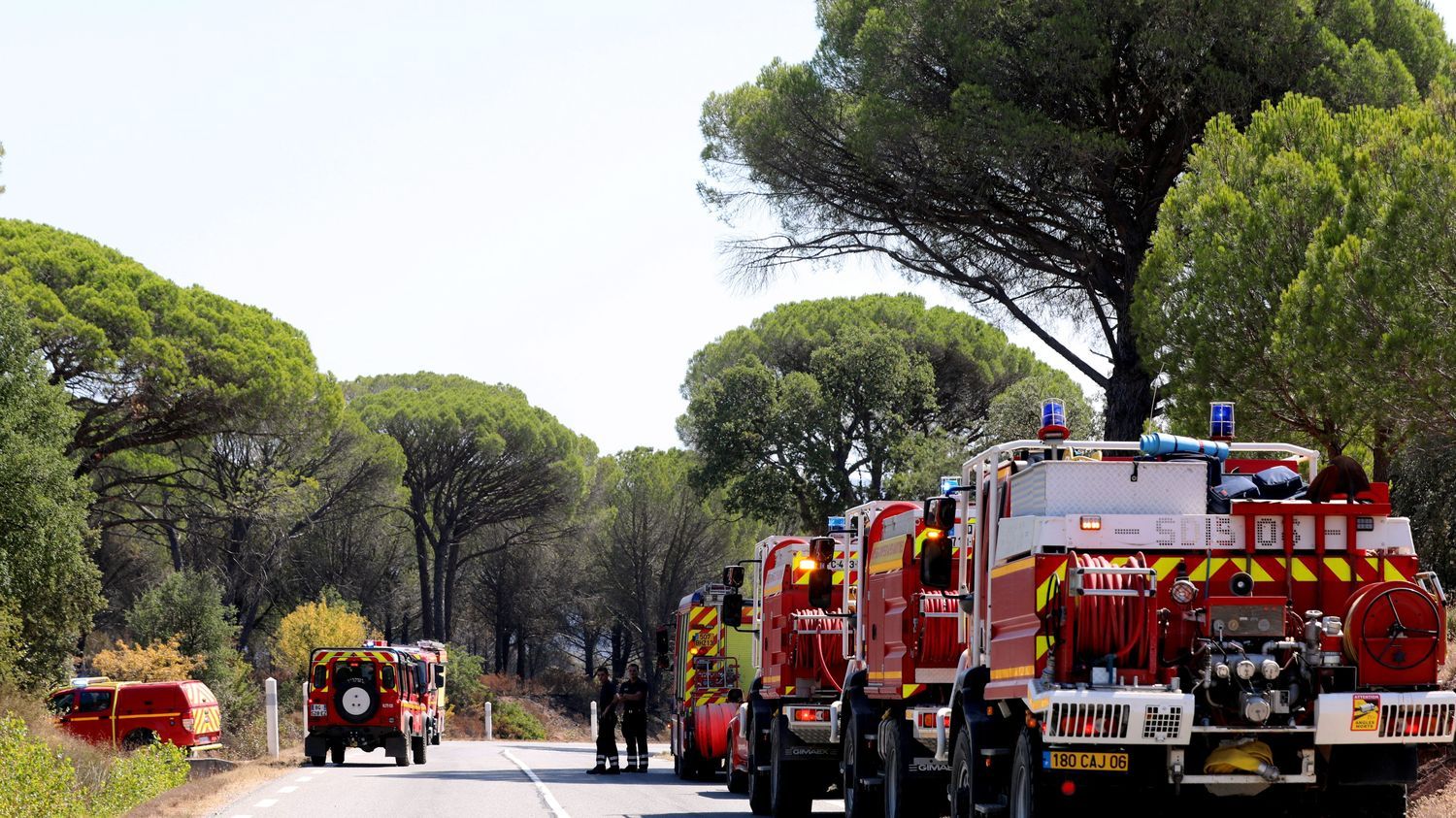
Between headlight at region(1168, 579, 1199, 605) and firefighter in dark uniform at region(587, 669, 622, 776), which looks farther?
firefighter in dark uniform at region(587, 669, 622, 776)

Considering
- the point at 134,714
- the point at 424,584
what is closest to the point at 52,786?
the point at 134,714

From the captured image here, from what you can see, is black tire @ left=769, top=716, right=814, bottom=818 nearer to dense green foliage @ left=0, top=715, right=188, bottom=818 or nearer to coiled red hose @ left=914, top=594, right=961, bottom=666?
coiled red hose @ left=914, top=594, right=961, bottom=666

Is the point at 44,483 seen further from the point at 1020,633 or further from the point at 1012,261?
the point at 1020,633

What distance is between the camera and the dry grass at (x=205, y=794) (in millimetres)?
15531

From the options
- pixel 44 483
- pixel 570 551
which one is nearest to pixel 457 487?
pixel 570 551

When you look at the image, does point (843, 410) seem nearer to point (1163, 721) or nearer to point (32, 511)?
point (32, 511)

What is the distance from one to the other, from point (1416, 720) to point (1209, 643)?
1.19 metres

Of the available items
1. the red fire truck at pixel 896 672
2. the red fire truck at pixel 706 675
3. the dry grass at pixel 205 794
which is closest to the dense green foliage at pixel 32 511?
the dry grass at pixel 205 794

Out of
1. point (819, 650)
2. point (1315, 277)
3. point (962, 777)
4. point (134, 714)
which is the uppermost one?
point (1315, 277)

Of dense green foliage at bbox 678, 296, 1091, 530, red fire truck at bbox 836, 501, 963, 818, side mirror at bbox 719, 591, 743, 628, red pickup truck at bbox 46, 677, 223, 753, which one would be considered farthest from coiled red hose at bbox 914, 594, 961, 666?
dense green foliage at bbox 678, 296, 1091, 530

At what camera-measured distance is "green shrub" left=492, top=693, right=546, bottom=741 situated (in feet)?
193

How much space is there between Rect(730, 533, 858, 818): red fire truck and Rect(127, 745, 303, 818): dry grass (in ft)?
17.6

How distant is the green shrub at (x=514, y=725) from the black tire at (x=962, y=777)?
4973 centimetres

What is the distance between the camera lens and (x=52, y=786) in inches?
559
